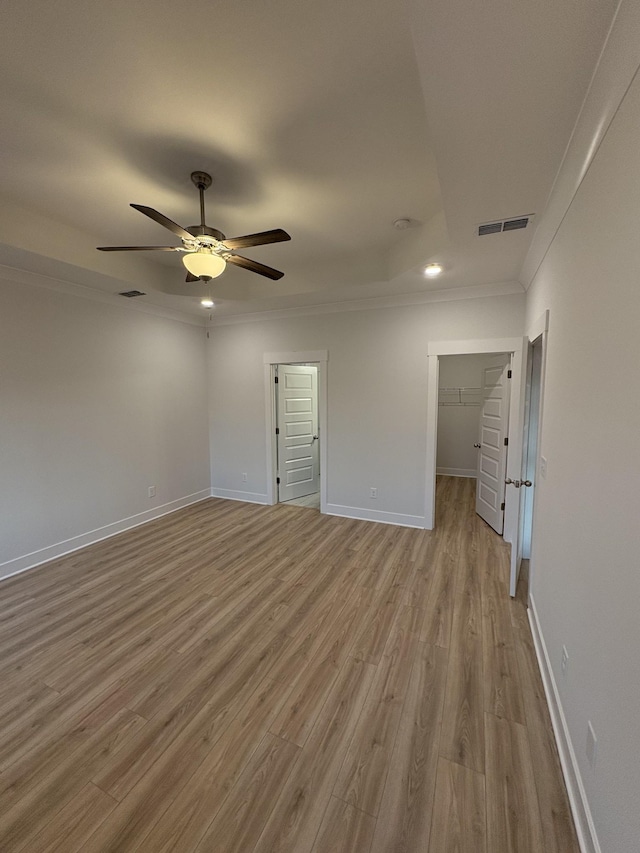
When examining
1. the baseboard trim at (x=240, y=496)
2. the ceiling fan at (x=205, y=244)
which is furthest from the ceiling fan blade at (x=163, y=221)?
the baseboard trim at (x=240, y=496)

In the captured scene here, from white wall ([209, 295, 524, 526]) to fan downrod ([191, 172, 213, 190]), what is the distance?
2.28 meters

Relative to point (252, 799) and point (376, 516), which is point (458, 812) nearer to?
point (252, 799)

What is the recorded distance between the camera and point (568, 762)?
145 centimetres

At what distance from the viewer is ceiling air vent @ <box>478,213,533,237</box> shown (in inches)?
87.0

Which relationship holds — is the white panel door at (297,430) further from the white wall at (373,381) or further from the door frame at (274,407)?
the white wall at (373,381)

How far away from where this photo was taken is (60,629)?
2.44m

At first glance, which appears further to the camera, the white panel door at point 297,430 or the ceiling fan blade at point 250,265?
the white panel door at point 297,430

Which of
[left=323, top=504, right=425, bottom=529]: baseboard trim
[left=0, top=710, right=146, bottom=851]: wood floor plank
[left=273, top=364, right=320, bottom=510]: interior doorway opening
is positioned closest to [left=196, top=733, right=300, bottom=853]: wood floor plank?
[left=0, top=710, right=146, bottom=851]: wood floor plank

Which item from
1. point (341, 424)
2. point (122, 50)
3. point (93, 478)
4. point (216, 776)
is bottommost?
point (216, 776)

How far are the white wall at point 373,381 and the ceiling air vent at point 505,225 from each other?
140 cm

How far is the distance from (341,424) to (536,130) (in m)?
3.30

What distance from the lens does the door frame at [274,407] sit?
4504mm

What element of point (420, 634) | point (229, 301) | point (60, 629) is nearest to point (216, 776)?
point (420, 634)

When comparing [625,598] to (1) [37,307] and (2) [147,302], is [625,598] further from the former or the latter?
(2) [147,302]
